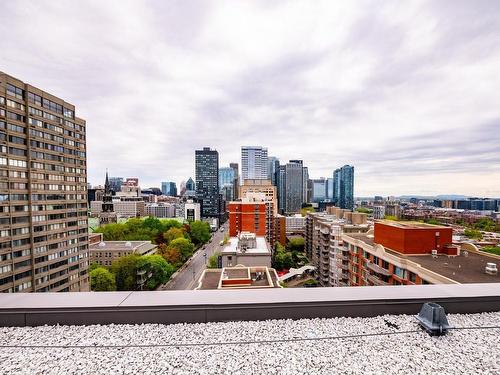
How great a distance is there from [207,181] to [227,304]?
120 meters

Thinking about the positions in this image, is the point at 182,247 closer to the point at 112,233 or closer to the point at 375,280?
the point at 112,233

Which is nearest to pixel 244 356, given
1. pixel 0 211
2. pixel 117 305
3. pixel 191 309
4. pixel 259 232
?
pixel 191 309

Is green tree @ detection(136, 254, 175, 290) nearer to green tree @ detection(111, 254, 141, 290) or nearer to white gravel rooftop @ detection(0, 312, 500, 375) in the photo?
green tree @ detection(111, 254, 141, 290)

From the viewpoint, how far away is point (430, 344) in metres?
2.64

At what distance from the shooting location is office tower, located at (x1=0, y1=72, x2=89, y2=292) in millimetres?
17406

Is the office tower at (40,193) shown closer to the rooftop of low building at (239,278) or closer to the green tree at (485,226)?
the rooftop of low building at (239,278)

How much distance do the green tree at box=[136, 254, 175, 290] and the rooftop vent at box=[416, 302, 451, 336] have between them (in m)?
29.0

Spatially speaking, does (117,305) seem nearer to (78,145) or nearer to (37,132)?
(37,132)

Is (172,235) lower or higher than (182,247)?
higher

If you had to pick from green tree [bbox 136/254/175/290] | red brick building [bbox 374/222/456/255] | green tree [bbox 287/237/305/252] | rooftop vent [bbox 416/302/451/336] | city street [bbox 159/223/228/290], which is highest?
rooftop vent [bbox 416/302/451/336]

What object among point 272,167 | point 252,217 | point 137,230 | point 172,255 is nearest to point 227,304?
point 252,217

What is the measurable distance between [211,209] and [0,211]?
9553cm

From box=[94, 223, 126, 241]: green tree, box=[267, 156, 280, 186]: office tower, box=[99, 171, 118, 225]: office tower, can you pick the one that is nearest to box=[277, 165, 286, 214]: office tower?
box=[267, 156, 280, 186]: office tower

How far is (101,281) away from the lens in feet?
83.1
